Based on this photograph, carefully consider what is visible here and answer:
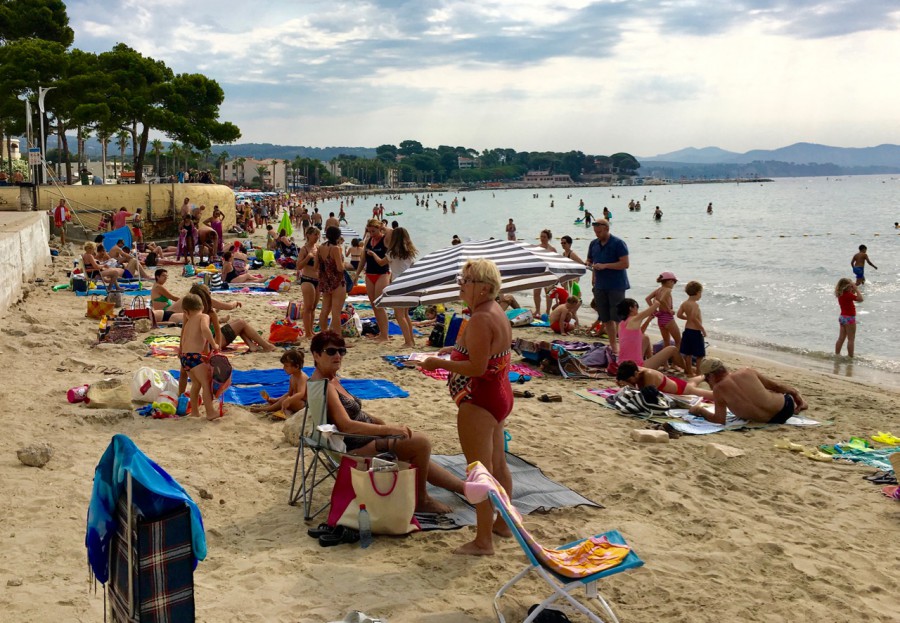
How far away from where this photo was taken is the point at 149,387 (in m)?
6.87

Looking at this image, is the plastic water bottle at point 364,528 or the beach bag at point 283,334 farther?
the beach bag at point 283,334

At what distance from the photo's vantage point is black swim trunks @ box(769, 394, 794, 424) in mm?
7164

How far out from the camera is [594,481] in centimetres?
552

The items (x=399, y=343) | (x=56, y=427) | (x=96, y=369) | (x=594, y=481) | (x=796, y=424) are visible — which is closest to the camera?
(x=594, y=481)

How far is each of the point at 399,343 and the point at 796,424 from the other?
511 cm

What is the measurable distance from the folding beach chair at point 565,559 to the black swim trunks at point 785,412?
13.5 feet

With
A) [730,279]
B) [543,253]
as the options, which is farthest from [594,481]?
[730,279]

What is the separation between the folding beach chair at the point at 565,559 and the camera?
10.7 feet

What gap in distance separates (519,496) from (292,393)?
2.59 meters

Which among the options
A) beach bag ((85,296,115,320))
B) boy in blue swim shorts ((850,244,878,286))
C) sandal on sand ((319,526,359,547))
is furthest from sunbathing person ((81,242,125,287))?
boy in blue swim shorts ((850,244,878,286))

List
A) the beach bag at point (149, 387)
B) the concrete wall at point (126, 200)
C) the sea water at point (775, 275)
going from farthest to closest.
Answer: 1. the concrete wall at point (126, 200)
2. the sea water at point (775, 275)
3. the beach bag at point (149, 387)

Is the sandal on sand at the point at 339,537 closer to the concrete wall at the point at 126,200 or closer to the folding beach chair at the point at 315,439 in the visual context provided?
the folding beach chair at the point at 315,439

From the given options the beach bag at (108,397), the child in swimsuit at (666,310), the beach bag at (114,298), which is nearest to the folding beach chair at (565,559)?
the beach bag at (108,397)

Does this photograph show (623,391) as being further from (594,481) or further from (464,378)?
(464,378)
